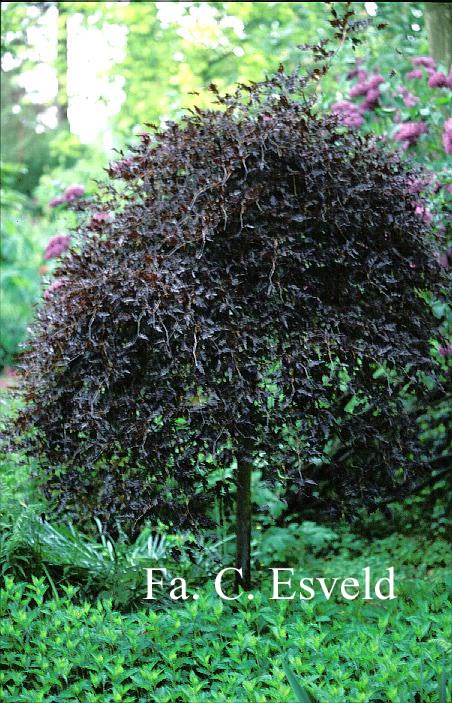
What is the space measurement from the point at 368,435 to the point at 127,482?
3.23 feet

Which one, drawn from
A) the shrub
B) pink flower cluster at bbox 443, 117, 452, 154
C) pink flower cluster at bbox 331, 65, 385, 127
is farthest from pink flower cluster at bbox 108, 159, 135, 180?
pink flower cluster at bbox 331, 65, 385, 127

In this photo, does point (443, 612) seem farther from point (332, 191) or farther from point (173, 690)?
point (332, 191)

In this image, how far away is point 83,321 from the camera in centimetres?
309

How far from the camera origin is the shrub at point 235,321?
2973 millimetres

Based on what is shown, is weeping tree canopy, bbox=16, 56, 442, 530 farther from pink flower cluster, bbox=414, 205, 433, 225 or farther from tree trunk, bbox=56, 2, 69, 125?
tree trunk, bbox=56, 2, 69, 125

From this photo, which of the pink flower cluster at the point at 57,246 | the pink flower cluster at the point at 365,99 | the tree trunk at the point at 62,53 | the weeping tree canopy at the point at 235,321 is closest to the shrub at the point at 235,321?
the weeping tree canopy at the point at 235,321

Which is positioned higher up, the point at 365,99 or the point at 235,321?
the point at 365,99

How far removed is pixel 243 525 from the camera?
11.5ft

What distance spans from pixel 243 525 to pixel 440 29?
3891mm

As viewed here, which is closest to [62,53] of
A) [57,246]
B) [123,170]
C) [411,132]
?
[57,246]

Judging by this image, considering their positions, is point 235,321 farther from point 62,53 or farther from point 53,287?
point 62,53

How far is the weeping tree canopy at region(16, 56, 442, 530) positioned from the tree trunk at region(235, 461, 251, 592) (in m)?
0.35

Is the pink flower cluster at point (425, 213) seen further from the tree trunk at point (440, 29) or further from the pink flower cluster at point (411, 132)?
the tree trunk at point (440, 29)

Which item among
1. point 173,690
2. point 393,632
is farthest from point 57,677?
point 393,632
